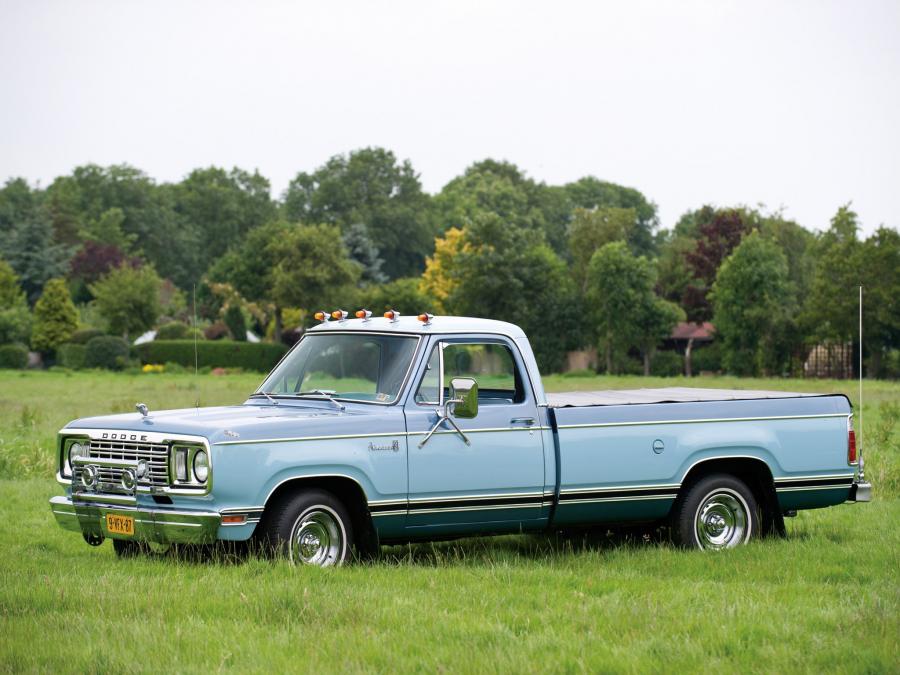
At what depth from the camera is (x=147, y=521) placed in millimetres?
9453

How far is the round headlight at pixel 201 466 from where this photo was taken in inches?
363

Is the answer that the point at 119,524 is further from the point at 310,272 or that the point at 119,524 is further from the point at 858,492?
the point at 310,272

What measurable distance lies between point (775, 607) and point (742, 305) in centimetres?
6139

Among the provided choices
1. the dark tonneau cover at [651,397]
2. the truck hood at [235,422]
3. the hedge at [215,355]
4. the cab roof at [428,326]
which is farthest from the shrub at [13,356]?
the truck hood at [235,422]

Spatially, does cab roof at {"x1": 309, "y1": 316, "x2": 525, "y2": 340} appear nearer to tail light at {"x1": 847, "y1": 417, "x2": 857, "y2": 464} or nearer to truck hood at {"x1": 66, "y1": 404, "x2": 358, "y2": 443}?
truck hood at {"x1": 66, "y1": 404, "x2": 358, "y2": 443}

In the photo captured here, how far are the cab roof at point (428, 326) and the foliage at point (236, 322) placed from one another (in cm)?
7153

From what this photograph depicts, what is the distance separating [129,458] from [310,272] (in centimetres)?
6857

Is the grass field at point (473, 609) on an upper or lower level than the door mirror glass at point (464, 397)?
lower

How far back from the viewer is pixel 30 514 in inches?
538

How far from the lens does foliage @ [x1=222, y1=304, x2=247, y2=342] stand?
81.6 metres

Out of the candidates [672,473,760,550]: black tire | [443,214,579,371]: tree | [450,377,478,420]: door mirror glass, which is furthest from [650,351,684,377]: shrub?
[450,377,478,420]: door mirror glass

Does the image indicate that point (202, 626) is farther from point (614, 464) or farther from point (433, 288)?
point (433, 288)

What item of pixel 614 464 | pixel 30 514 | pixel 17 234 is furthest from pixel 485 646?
pixel 17 234

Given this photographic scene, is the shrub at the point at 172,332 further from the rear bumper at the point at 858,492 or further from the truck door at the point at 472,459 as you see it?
the truck door at the point at 472,459
